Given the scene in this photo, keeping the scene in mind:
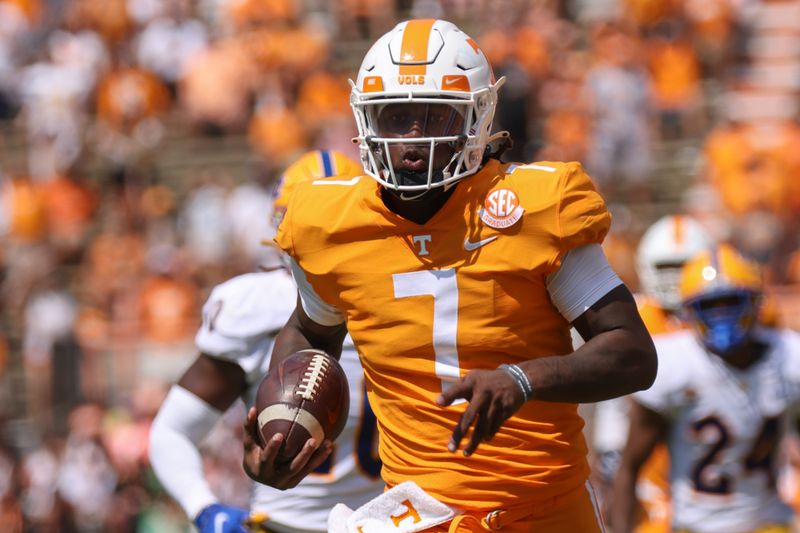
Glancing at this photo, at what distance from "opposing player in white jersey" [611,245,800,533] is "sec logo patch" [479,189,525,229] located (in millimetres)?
2306

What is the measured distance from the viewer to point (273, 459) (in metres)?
3.38

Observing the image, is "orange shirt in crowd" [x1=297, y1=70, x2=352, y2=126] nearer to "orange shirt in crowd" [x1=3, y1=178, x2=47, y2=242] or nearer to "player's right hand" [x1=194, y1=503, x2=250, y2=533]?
"orange shirt in crowd" [x1=3, y1=178, x2=47, y2=242]

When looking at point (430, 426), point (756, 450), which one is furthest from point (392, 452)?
point (756, 450)

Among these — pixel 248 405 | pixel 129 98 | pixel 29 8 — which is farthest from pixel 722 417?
pixel 29 8

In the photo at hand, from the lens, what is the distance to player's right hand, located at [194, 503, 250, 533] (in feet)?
14.9

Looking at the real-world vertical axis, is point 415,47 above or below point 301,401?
above

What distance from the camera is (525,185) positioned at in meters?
3.37

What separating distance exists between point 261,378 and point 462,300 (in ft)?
4.65

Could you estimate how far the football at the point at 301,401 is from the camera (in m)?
3.42

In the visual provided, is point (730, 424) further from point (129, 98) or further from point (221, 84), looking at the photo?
point (129, 98)

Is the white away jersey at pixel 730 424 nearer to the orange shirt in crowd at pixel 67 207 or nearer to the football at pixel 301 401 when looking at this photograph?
the football at pixel 301 401

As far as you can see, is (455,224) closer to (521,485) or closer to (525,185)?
(525,185)

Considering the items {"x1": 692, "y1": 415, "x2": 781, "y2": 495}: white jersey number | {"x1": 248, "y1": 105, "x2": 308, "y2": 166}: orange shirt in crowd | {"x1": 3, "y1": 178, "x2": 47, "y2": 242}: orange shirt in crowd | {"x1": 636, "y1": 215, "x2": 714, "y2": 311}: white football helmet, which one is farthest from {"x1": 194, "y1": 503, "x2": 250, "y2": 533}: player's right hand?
{"x1": 3, "y1": 178, "x2": 47, "y2": 242}: orange shirt in crowd

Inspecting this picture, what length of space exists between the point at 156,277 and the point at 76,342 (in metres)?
0.95
